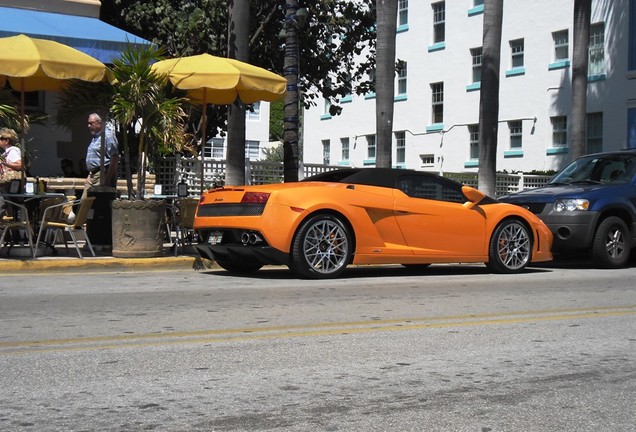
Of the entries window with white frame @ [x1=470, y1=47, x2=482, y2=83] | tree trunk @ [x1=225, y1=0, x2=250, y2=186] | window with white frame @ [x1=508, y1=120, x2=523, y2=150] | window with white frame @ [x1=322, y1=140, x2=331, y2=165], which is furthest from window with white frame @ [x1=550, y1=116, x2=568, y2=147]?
tree trunk @ [x1=225, y1=0, x2=250, y2=186]

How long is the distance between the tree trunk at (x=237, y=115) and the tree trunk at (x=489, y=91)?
5.22m

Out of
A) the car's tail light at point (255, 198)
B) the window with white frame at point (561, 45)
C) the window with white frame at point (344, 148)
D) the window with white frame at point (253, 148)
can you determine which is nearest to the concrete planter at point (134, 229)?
the car's tail light at point (255, 198)

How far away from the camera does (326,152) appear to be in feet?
157

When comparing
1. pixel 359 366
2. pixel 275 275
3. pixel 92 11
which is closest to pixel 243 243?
pixel 275 275

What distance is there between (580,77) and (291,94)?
9.78 metres

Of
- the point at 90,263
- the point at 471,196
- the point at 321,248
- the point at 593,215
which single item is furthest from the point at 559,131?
the point at 90,263

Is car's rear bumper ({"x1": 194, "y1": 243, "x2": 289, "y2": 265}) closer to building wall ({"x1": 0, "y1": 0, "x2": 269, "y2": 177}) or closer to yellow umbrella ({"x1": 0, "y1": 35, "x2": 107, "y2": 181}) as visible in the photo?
yellow umbrella ({"x1": 0, "y1": 35, "x2": 107, "y2": 181})

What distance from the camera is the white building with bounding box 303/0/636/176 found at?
1223 inches

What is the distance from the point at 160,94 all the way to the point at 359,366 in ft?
26.5

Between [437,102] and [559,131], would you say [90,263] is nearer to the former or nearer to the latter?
[559,131]

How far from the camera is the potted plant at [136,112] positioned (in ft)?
42.0

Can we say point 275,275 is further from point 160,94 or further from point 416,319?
point 416,319

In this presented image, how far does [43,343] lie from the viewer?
657 centimetres

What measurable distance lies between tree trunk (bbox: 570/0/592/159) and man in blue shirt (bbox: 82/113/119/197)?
12.5 meters
